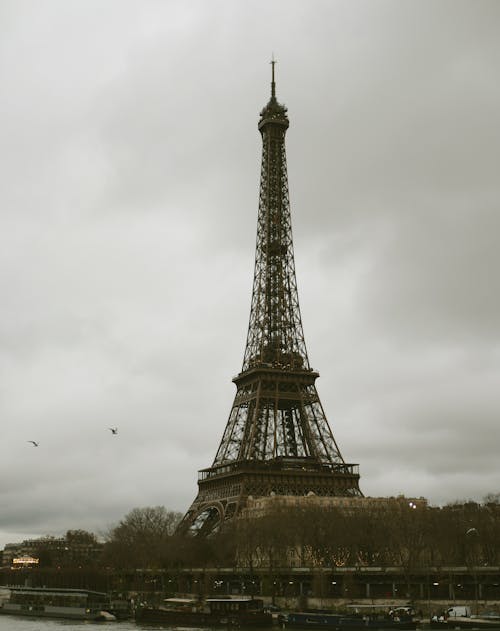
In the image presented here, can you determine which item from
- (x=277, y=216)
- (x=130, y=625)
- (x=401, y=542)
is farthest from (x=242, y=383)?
(x=130, y=625)

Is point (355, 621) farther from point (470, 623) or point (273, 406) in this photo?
point (273, 406)

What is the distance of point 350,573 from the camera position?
9331 cm

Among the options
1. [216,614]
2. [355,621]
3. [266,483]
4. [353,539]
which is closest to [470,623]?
[355,621]

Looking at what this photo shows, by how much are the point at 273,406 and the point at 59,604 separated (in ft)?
135

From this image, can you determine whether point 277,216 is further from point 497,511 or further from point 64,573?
point 64,573

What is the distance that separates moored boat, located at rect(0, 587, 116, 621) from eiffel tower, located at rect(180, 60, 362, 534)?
23.2 meters

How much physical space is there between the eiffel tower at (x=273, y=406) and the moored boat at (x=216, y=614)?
30.6 m

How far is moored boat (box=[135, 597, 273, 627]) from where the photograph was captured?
7762cm

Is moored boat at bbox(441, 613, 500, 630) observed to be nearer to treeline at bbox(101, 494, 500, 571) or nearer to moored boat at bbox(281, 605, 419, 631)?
moored boat at bbox(281, 605, 419, 631)

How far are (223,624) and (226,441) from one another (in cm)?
4743

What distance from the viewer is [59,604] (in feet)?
330

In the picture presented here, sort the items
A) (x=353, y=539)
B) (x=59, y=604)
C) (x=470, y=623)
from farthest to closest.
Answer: (x=59, y=604)
(x=353, y=539)
(x=470, y=623)

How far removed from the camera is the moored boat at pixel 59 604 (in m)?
92.6

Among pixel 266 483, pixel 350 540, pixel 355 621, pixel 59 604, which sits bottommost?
pixel 355 621
